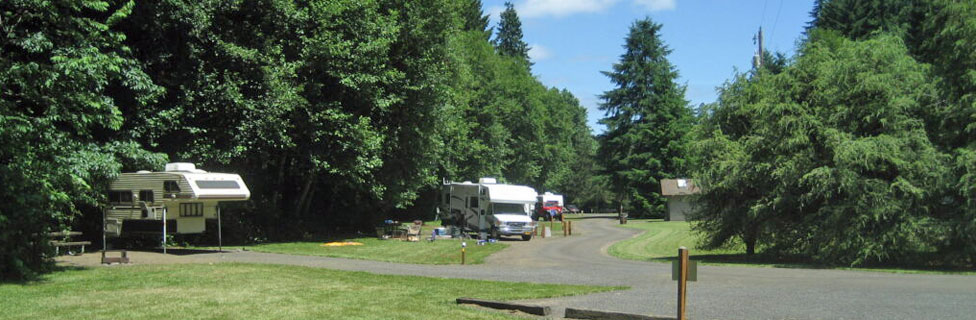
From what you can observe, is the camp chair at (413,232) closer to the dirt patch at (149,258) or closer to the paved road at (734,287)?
the paved road at (734,287)

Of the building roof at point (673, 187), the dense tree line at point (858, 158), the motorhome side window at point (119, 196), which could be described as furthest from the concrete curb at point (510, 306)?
the building roof at point (673, 187)

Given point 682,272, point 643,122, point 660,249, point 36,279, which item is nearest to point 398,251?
point 660,249

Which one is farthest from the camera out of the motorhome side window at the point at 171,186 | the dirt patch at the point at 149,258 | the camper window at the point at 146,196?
the camper window at the point at 146,196

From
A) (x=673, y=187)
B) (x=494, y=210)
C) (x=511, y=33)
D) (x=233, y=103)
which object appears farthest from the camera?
(x=511, y=33)

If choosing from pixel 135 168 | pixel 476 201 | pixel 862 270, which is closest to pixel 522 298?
pixel 862 270

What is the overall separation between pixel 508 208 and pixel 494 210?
0.85m

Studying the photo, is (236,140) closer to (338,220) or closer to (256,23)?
(256,23)

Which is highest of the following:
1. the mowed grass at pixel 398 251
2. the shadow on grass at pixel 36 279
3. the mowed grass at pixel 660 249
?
the shadow on grass at pixel 36 279

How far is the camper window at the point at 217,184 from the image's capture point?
22.4 metres

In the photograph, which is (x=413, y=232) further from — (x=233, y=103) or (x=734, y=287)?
(x=734, y=287)

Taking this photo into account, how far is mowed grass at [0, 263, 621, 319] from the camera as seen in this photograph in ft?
35.1

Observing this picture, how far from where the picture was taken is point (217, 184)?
899 inches

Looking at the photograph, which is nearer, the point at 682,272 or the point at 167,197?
the point at 682,272

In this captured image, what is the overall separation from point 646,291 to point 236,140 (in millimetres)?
17111
